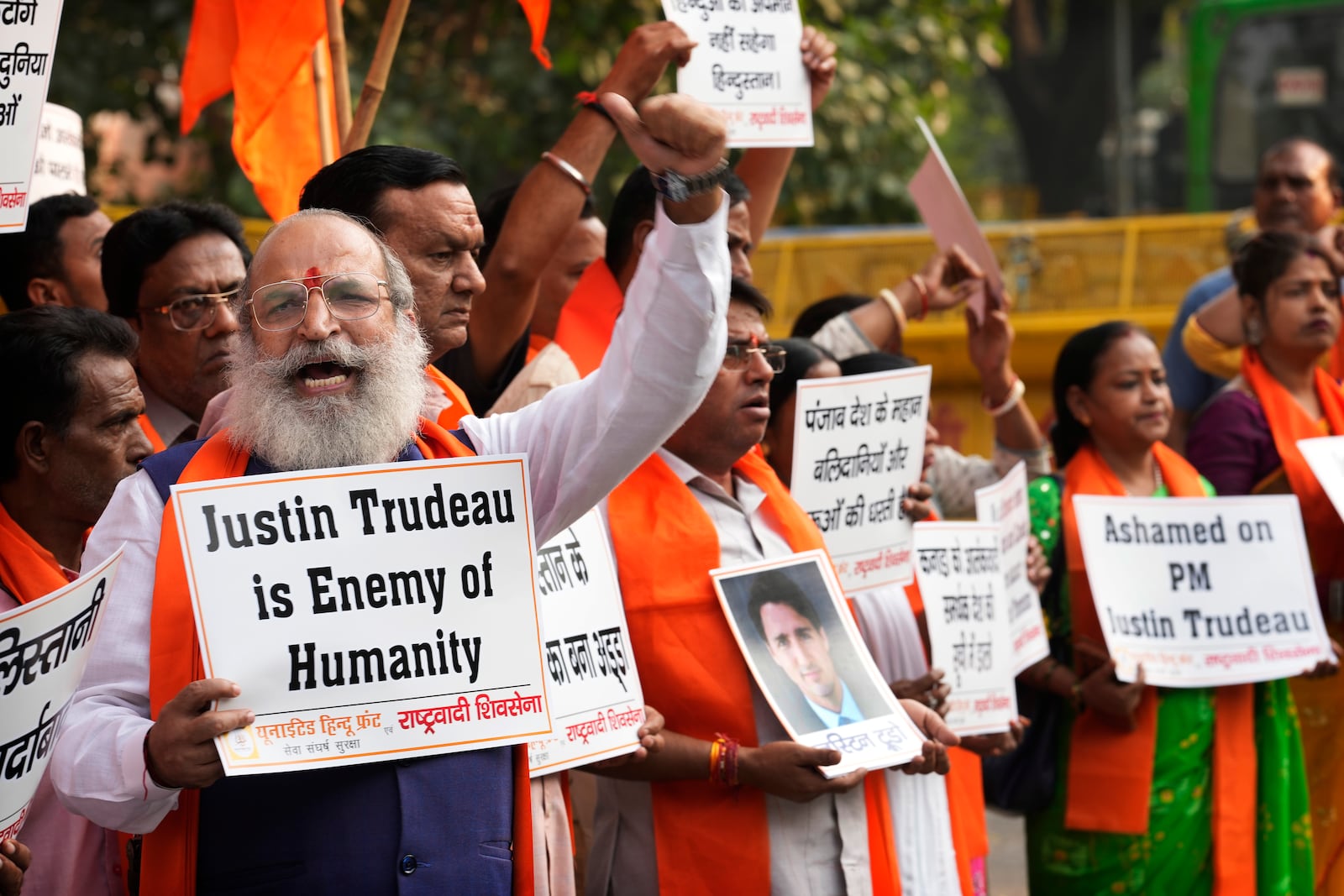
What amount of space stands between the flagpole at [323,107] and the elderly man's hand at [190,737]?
224 centimetres

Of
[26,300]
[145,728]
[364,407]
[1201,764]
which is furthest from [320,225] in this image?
[1201,764]

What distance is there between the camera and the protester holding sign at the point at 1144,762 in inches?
183

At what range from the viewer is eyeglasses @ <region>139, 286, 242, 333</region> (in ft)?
12.4

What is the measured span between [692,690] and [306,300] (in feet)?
4.09

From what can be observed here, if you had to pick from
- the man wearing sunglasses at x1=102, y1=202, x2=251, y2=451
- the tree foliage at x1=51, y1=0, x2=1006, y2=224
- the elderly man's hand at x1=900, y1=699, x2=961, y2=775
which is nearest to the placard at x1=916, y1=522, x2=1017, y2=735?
the elderly man's hand at x1=900, y1=699, x2=961, y2=775

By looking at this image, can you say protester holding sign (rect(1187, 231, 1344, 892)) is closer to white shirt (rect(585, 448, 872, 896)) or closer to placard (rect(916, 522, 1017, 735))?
placard (rect(916, 522, 1017, 735))

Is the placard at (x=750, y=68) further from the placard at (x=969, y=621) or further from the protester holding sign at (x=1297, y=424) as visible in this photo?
the protester holding sign at (x=1297, y=424)

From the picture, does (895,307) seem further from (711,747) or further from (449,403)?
(449,403)

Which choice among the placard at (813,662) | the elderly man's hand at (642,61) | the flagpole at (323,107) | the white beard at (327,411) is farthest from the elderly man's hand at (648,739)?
the flagpole at (323,107)

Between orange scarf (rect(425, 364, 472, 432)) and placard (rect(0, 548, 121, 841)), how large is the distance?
87 centimetres

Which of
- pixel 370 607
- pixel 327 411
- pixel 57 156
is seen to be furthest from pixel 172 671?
pixel 57 156

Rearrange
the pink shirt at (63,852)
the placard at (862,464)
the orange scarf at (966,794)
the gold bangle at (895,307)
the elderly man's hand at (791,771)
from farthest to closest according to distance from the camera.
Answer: the gold bangle at (895,307) < the orange scarf at (966,794) < the placard at (862,464) < the elderly man's hand at (791,771) < the pink shirt at (63,852)

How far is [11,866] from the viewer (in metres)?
2.35

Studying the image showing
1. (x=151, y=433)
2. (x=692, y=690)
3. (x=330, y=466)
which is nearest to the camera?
(x=330, y=466)
